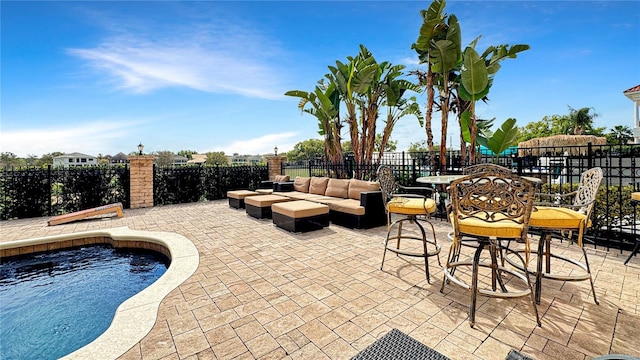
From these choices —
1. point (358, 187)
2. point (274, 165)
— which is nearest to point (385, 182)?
point (358, 187)

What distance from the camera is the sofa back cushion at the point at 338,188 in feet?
20.8

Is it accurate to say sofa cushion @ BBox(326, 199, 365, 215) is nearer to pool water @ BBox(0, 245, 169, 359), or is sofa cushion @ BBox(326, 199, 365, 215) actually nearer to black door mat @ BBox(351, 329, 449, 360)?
pool water @ BBox(0, 245, 169, 359)

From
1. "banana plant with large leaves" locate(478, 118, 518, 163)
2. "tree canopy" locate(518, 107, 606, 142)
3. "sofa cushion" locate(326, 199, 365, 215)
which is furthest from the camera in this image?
"tree canopy" locate(518, 107, 606, 142)

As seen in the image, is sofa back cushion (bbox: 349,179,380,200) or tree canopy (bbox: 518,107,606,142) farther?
tree canopy (bbox: 518,107,606,142)

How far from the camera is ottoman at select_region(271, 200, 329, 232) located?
498 cm

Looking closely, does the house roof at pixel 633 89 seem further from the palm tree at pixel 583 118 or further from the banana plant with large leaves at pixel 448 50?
the palm tree at pixel 583 118

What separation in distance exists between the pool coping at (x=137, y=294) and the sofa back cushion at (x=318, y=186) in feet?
11.0

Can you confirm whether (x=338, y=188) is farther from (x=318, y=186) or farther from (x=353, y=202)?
(x=353, y=202)

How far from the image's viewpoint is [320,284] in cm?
287

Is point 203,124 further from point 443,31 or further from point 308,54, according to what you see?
point 443,31

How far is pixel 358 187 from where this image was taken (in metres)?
6.03

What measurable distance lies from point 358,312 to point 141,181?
836 cm

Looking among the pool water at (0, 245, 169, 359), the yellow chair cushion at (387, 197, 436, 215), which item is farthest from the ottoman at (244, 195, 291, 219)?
the yellow chair cushion at (387, 197, 436, 215)

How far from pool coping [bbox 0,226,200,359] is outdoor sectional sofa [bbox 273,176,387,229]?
272cm
